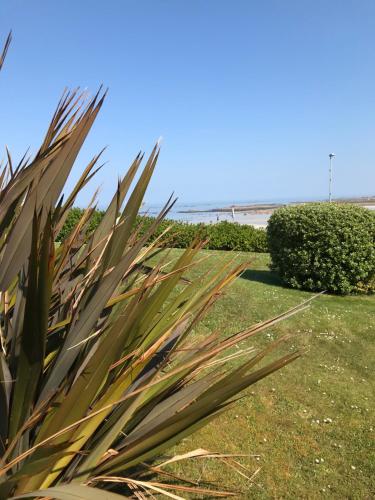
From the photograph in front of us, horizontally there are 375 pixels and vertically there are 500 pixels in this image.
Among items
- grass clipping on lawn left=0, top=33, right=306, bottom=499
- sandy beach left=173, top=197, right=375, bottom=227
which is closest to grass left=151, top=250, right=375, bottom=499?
grass clipping on lawn left=0, top=33, right=306, bottom=499

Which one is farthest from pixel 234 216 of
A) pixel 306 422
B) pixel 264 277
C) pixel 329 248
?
pixel 306 422

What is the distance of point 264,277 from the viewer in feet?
30.1

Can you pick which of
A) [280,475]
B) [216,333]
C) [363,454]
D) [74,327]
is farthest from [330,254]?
[74,327]

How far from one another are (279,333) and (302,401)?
1.71m

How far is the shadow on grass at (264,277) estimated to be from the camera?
8656 mm

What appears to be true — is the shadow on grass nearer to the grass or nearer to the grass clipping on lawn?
the grass

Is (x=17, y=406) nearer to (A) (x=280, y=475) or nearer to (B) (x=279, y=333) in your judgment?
(A) (x=280, y=475)

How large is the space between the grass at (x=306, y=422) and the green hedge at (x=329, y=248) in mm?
1639

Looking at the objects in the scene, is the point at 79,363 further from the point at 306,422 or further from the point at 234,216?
the point at 234,216

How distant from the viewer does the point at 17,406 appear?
4.36ft

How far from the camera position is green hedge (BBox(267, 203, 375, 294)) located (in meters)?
7.78

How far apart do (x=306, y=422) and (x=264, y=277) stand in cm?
564

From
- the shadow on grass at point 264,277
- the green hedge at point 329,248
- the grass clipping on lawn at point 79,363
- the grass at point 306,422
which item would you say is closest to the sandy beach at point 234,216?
the shadow on grass at point 264,277

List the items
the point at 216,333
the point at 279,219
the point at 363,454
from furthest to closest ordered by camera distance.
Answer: the point at 279,219
the point at 363,454
the point at 216,333
